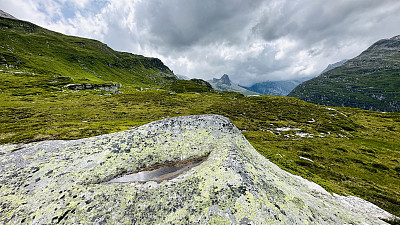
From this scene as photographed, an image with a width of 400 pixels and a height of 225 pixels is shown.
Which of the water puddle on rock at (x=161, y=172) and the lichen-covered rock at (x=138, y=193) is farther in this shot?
the water puddle on rock at (x=161, y=172)

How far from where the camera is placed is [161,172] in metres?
7.70

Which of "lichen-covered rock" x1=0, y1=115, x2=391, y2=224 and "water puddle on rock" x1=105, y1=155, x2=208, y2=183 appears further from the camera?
"water puddle on rock" x1=105, y1=155, x2=208, y2=183

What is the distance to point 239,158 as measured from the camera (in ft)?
24.5

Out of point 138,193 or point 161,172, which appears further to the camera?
point 161,172

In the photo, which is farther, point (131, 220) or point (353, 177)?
point (353, 177)

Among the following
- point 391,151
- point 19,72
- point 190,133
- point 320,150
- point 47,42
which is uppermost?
point 47,42

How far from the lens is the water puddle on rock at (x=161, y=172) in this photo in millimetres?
7105

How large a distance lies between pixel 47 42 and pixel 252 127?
280484 millimetres

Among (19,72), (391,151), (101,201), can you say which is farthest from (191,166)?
(19,72)

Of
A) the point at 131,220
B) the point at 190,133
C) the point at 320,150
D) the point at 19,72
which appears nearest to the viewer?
the point at 131,220

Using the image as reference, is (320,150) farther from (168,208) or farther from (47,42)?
(47,42)

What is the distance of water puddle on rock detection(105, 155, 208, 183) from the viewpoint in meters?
7.11

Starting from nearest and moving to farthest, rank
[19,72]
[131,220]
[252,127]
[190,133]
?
[131,220] → [190,133] → [252,127] → [19,72]

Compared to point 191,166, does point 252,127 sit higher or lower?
lower
